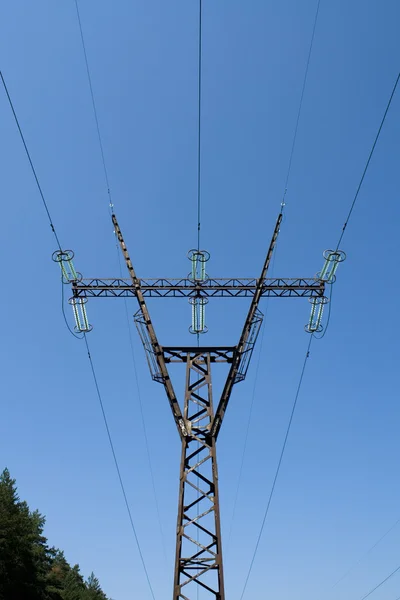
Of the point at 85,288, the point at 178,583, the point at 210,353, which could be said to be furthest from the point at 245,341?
the point at 178,583

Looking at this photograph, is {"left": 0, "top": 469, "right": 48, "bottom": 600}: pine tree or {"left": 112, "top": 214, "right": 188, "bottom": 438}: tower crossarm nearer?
{"left": 112, "top": 214, "right": 188, "bottom": 438}: tower crossarm

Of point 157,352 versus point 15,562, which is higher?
point 157,352

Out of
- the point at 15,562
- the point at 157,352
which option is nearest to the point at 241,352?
the point at 157,352

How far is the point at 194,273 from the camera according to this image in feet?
57.7

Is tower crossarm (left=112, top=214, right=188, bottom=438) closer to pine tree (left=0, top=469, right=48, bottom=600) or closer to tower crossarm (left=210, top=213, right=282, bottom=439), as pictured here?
tower crossarm (left=210, top=213, right=282, bottom=439)

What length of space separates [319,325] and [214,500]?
785 centimetres

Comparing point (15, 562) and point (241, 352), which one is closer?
point (241, 352)

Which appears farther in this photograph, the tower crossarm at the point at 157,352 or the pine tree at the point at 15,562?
the pine tree at the point at 15,562

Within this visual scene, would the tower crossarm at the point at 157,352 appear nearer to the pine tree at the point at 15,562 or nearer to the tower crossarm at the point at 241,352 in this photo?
the tower crossarm at the point at 241,352

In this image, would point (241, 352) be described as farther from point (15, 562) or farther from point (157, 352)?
point (15, 562)

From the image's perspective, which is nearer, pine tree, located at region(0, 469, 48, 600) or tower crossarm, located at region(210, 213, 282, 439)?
tower crossarm, located at region(210, 213, 282, 439)

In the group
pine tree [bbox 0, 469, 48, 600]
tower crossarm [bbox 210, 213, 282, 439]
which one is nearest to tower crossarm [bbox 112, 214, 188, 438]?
tower crossarm [bbox 210, 213, 282, 439]

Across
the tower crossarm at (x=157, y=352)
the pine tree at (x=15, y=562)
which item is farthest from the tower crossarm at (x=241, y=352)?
the pine tree at (x=15, y=562)

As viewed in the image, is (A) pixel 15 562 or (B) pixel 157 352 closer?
(B) pixel 157 352
